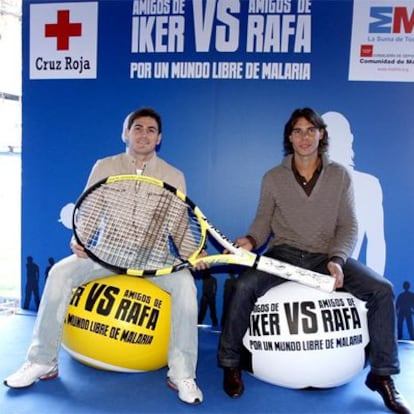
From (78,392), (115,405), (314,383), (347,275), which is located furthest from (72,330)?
(347,275)

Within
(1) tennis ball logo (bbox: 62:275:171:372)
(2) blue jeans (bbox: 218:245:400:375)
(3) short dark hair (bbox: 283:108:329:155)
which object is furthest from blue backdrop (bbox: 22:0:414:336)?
(1) tennis ball logo (bbox: 62:275:171:372)

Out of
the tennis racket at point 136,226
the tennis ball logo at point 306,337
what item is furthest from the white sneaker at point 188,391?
the tennis racket at point 136,226

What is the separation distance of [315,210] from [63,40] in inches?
89.8

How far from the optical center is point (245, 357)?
7.79ft

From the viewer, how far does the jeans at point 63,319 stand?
2320 mm

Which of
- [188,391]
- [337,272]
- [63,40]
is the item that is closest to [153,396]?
[188,391]

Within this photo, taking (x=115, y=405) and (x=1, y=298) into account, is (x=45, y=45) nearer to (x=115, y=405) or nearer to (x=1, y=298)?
(x=1, y=298)

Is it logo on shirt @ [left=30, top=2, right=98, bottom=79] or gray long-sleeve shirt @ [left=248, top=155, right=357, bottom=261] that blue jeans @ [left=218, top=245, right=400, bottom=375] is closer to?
gray long-sleeve shirt @ [left=248, top=155, right=357, bottom=261]

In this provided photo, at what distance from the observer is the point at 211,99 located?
319 cm

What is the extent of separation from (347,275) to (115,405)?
1.38 meters

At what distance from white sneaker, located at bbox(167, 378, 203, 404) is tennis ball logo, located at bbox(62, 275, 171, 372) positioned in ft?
0.76

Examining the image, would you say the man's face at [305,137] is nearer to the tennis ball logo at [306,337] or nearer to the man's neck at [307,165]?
the man's neck at [307,165]

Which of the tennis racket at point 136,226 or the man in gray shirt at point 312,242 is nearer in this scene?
the man in gray shirt at point 312,242

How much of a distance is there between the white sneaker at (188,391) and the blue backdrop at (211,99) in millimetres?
1123
